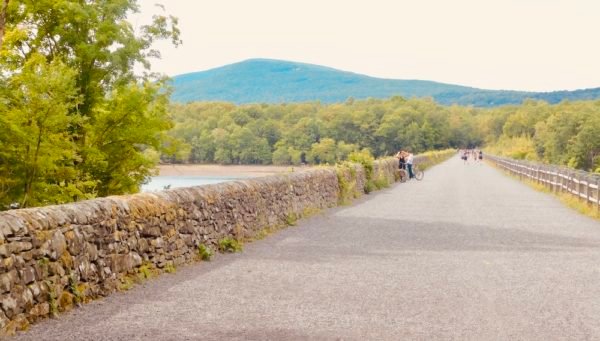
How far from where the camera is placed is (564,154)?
4875 inches

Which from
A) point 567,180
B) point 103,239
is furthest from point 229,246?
point 567,180

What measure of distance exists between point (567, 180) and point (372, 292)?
2097 cm

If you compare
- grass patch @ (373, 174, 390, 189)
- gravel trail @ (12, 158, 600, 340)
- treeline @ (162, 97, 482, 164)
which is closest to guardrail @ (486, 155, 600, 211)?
gravel trail @ (12, 158, 600, 340)

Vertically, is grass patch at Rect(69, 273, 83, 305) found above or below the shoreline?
above

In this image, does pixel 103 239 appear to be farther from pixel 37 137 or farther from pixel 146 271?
pixel 37 137

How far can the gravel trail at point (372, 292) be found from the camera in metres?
6.77

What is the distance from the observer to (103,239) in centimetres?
842

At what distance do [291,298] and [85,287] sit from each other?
7.63 feet

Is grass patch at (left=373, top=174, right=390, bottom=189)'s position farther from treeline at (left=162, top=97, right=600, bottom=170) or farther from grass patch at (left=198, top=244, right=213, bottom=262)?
treeline at (left=162, top=97, right=600, bottom=170)

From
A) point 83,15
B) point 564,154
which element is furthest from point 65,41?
point 564,154

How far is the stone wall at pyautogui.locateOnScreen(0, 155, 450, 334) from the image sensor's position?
6723 mm

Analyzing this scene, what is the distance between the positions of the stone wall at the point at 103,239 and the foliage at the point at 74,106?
8922mm

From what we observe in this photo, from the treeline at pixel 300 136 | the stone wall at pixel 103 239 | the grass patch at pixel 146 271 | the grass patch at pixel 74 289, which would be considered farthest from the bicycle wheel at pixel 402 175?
the treeline at pixel 300 136

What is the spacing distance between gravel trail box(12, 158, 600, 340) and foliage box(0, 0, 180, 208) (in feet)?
29.7
